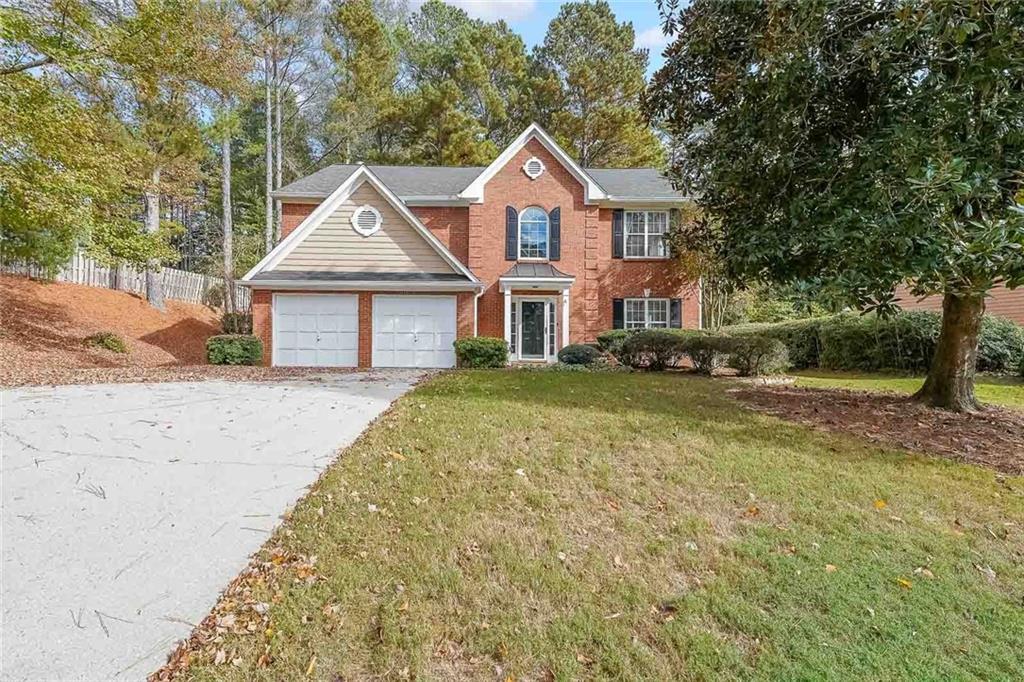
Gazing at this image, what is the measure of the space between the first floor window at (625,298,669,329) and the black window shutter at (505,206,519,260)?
423 cm

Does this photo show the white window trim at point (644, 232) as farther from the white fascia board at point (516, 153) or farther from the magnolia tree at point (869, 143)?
the magnolia tree at point (869, 143)

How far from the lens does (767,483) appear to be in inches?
195

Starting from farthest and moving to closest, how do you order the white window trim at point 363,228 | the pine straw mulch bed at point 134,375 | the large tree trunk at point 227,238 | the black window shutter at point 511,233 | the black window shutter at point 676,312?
the large tree trunk at point 227,238 < the black window shutter at point 676,312 < the black window shutter at point 511,233 < the white window trim at point 363,228 < the pine straw mulch bed at point 134,375

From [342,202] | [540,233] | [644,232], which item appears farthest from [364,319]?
[644,232]

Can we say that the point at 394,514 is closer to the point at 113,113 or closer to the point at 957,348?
the point at 957,348

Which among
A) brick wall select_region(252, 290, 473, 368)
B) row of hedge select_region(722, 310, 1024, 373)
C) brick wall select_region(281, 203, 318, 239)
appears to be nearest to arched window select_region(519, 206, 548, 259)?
brick wall select_region(252, 290, 473, 368)

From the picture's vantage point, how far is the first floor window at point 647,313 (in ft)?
58.8

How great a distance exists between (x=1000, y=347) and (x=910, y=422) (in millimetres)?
8327

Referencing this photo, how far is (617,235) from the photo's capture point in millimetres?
18062

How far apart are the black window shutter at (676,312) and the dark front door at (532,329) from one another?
4.46 m

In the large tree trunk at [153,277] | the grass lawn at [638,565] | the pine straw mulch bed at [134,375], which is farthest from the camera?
the large tree trunk at [153,277]

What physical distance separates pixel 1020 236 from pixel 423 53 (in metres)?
31.3

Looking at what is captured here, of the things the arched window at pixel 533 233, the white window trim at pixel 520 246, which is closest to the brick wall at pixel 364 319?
the white window trim at pixel 520 246

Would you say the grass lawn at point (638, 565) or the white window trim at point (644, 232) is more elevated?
the white window trim at point (644, 232)
